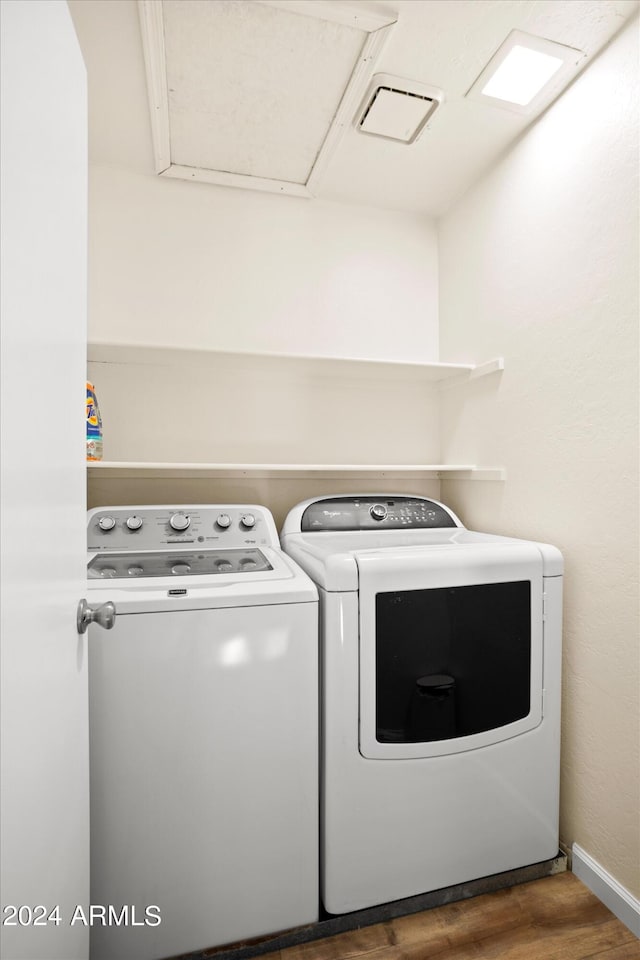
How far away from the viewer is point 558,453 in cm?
158

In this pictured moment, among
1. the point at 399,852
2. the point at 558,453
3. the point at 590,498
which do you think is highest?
the point at 558,453

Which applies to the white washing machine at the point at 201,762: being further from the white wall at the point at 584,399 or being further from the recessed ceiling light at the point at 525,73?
the recessed ceiling light at the point at 525,73

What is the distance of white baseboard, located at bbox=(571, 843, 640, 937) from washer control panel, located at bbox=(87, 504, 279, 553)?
1.31 meters

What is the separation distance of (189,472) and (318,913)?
4.71 ft

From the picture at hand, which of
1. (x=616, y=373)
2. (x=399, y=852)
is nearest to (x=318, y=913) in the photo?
(x=399, y=852)

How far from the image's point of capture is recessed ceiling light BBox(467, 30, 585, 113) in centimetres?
142

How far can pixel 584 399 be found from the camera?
1.49 m

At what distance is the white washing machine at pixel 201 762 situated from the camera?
43.9 inches

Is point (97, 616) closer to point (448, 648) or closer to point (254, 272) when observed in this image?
point (448, 648)

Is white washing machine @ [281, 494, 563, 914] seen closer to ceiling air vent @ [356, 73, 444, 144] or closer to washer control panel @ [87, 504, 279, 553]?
washer control panel @ [87, 504, 279, 553]

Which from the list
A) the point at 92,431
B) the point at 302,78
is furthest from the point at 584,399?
the point at 92,431

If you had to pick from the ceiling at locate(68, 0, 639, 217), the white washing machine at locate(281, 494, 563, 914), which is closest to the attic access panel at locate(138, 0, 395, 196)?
the ceiling at locate(68, 0, 639, 217)

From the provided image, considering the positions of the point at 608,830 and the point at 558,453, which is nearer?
the point at 608,830

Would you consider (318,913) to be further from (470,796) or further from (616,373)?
(616,373)
